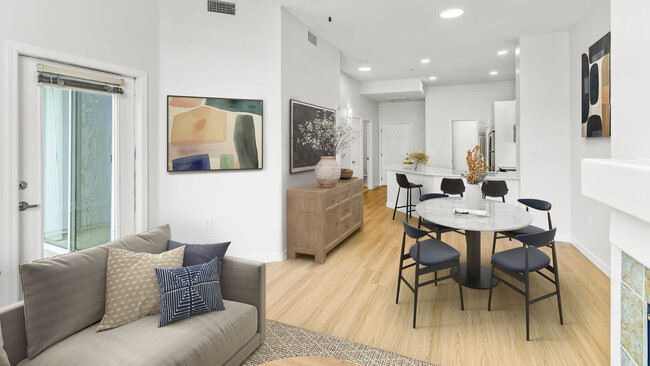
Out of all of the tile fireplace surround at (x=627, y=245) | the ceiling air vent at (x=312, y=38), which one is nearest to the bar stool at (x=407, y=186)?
the ceiling air vent at (x=312, y=38)

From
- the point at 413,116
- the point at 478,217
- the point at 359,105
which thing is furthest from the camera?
the point at 413,116

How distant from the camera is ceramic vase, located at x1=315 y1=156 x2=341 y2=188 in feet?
13.2

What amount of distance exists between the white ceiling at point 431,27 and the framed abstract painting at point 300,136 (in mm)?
1068

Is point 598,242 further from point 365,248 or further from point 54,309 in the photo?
point 54,309

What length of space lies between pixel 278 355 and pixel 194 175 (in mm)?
2109

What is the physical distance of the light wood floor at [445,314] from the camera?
2.13 meters

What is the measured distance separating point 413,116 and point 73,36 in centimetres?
839

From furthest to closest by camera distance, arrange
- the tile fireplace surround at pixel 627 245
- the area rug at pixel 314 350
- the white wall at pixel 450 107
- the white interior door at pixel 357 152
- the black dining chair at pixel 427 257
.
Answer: the white interior door at pixel 357 152 → the white wall at pixel 450 107 → the black dining chair at pixel 427 257 → the area rug at pixel 314 350 → the tile fireplace surround at pixel 627 245

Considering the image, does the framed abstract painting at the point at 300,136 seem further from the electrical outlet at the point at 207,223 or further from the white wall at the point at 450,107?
the white wall at the point at 450,107

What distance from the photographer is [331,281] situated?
131 inches

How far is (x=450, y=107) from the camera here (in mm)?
8477

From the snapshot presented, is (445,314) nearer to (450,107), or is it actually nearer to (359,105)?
(359,105)

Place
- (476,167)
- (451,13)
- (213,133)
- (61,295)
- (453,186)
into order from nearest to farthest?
1. (61,295)
2. (476,167)
3. (213,133)
4. (451,13)
5. (453,186)

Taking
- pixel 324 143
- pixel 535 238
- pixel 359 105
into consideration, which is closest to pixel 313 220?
pixel 324 143
